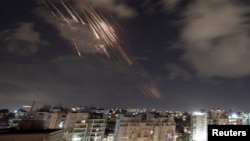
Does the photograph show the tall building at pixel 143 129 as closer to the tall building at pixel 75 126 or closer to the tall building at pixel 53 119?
the tall building at pixel 75 126

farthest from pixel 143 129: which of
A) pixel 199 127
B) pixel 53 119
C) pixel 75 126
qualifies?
pixel 199 127

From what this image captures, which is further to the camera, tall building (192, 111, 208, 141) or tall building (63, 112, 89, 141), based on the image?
tall building (192, 111, 208, 141)

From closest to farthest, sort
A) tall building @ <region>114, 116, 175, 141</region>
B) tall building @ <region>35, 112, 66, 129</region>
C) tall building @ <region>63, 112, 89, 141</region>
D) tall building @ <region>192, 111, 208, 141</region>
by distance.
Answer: tall building @ <region>114, 116, 175, 141</region> < tall building @ <region>63, 112, 89, 141</region> < tall building @ <region>35, 112, 66, 129</region> < tall building @ <region>192, 111, 208, 141</region>

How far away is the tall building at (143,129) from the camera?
28.8 metres

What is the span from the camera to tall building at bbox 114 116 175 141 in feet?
94.3

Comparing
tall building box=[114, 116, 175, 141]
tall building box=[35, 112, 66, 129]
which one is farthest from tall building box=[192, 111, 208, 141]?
tall building box=[35, 112, 66, 129]

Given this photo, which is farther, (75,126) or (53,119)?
(53,119)

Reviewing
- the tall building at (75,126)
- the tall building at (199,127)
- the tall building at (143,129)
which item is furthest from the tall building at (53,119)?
the tall building at (199,127)

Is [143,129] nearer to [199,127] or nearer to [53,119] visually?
[53,119]

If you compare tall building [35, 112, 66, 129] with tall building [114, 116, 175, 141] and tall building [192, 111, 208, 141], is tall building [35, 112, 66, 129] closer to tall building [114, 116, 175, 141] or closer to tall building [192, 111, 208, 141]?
tall building [114, 116, 175, 141]

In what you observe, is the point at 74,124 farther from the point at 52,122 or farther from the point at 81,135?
the point at 52,122

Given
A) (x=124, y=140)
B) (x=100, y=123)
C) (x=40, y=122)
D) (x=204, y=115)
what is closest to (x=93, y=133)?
(x=100, y=123)

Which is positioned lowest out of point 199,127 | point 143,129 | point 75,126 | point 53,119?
point 75,126

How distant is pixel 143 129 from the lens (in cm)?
3061
